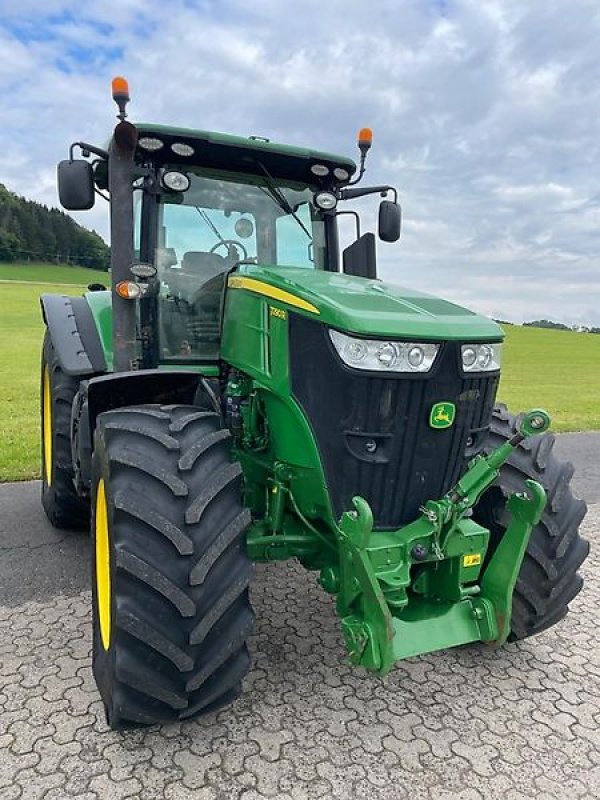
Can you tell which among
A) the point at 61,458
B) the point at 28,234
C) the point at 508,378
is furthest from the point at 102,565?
the point at 28,234

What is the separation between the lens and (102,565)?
9.49 feet

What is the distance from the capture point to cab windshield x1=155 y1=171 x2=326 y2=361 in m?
3.78

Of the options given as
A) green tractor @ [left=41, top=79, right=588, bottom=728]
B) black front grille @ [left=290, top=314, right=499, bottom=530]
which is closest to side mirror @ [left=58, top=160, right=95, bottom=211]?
green tractor @ [left=41, top=79, right=588, bottom=728]

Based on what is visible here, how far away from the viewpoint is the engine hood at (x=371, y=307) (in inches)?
99.7

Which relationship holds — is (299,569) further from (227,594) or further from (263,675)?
(227,594)

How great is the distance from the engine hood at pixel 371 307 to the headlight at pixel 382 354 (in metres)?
0.04

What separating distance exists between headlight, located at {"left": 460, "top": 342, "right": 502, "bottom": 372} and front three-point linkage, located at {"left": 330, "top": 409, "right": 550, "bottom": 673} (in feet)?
0.88

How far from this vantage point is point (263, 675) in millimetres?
3021

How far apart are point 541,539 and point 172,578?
1786 mm

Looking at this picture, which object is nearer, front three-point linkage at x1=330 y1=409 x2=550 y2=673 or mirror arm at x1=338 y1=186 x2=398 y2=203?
front three-point linkage at x1=330 y1=409 x2=550 y2=673

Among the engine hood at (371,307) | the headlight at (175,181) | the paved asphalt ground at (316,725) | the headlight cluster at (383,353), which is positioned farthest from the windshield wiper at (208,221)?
the paved asphalt ground at (316,725)

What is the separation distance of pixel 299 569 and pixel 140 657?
2.01 metres

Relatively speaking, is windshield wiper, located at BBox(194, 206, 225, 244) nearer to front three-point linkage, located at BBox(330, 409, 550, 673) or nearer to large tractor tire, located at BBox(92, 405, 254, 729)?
large tractor tire, located at BBox(92, 405, 254, 729)

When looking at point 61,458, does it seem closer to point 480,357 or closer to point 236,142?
point 236,142
